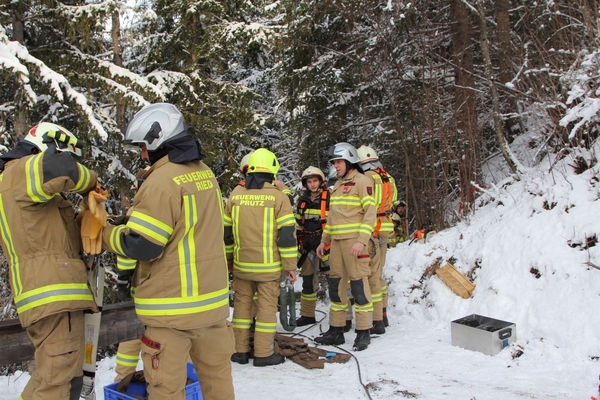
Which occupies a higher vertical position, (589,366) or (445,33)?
(445,33)

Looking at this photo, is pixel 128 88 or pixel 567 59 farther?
pixel 128 88

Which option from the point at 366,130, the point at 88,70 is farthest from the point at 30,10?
the point at 366,130

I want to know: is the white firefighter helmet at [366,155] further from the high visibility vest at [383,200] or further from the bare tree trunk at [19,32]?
the bare tree trunk at [19,32]

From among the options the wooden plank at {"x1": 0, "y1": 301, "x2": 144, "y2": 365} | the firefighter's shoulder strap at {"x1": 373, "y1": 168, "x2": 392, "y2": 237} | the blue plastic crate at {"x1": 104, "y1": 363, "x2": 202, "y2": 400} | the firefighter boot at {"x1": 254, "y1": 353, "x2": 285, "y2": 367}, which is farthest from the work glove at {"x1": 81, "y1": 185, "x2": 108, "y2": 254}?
the firefighter's shoulder strap at {"x1": 373, "y1": 168, "x2": 392, "y2": 237}

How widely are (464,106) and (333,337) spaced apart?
5841 millimetres

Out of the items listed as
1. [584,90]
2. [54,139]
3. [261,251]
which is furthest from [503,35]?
[54,139]

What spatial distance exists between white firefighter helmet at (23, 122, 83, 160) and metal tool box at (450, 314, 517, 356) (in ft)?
13.4

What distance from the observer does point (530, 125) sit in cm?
1060

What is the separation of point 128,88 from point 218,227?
6.42m

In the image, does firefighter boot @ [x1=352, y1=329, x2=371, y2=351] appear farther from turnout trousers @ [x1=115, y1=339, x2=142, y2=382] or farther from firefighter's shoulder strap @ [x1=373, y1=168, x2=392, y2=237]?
turnout trousers @ [x1=115, y1=339, x2=142, y2=382]

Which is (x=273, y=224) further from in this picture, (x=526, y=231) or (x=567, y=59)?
(x=567, y=59)

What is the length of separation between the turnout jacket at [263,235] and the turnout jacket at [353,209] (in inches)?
29.6

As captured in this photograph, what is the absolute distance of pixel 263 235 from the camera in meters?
5.11

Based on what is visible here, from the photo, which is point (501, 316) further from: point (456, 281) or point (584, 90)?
point (584, 90)
